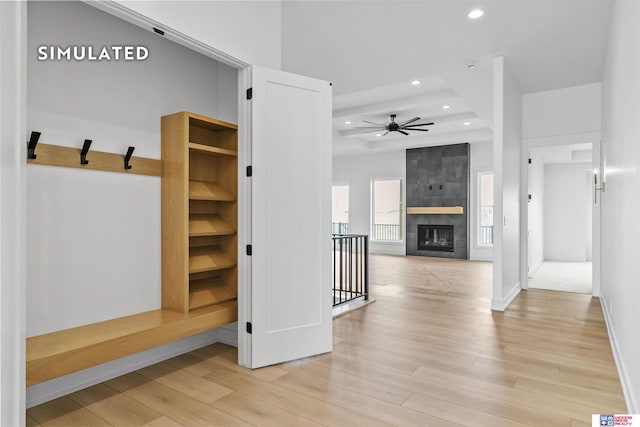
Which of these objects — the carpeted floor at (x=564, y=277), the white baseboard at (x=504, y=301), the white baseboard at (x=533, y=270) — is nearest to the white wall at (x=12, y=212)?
the white baseboard at (x=504, y=301)

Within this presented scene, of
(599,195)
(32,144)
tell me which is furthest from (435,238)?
(32,144)

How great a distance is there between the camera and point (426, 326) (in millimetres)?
3770

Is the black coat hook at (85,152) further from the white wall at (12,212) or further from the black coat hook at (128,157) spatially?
the white wall at (12,212)

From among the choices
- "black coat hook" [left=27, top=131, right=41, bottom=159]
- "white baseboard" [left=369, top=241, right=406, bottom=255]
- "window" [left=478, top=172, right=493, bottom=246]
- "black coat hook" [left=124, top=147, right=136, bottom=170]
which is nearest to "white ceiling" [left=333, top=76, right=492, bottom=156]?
"window" [left=478, top=172, right=493, bottom=246]

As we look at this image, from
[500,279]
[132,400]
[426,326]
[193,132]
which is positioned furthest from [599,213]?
[132,400]

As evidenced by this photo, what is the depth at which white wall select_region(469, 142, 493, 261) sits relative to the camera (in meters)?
9.59

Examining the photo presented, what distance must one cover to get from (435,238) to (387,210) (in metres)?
1.70

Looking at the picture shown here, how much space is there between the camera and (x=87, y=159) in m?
2.52

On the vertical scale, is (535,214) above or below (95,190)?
below

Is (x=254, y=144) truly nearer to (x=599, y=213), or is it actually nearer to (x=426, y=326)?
(x=426, y=326)

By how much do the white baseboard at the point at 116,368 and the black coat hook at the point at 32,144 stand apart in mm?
1329

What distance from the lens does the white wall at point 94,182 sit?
2.31 metres

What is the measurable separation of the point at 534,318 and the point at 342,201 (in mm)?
8464

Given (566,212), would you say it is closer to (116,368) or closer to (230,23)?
(230,23)
